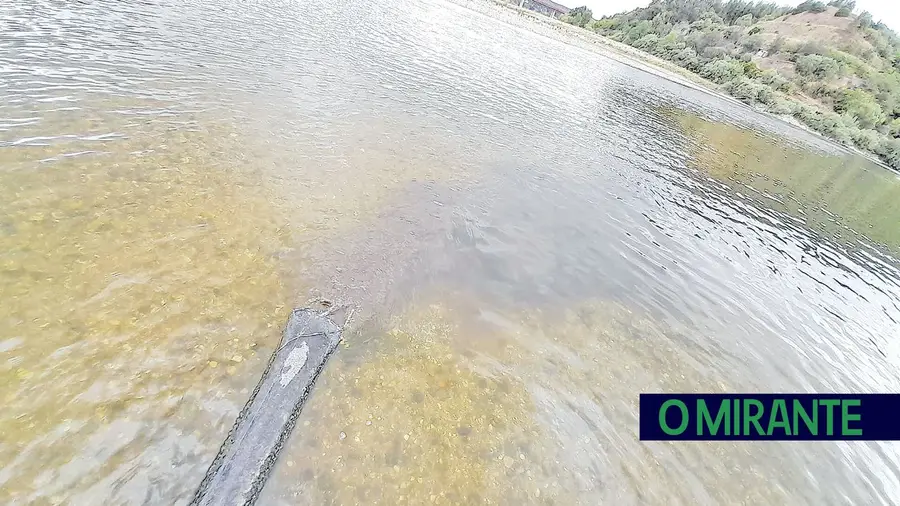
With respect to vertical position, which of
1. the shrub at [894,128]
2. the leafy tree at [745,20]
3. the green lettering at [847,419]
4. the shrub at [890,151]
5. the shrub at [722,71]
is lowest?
Result: the green lettering at [847,419]

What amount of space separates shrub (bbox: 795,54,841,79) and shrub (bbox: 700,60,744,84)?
987 cm

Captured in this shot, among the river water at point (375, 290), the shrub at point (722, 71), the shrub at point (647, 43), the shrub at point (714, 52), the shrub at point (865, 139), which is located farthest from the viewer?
the shrub at point (647, 43)

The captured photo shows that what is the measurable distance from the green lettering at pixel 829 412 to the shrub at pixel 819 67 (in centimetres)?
8054

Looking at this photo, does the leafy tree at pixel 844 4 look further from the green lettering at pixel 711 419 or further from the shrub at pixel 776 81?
the green lettering at pixel 711 419

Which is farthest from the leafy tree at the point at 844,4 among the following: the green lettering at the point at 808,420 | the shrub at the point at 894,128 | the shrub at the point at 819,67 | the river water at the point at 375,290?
the green lettering at the point at 808,420

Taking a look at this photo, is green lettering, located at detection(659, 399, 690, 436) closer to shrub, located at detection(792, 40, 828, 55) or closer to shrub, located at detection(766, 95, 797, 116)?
shrub, located at detection(766, 95, 797, 116)

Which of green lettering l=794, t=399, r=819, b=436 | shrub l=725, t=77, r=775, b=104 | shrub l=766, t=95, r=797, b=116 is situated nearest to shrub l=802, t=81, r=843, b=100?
shrub l=725, t=77, r=775, b=104

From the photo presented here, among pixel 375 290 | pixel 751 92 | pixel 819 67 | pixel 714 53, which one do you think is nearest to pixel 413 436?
pixel 375 290

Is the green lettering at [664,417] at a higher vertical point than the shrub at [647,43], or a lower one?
lower

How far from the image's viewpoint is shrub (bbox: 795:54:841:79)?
6362 cm

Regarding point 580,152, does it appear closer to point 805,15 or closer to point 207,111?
point 207,111

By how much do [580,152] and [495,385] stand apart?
581 inches

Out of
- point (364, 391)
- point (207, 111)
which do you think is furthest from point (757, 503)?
point (207, 111)

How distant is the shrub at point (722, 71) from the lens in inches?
2405
